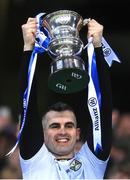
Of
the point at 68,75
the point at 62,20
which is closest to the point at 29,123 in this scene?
the point at 68,75

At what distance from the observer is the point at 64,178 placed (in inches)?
201

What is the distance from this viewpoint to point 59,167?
514 centimetres

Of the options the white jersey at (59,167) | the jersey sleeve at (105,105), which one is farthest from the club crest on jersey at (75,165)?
the jersey sleeve at (105,105)

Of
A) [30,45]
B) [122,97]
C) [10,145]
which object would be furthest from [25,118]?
[122,97]

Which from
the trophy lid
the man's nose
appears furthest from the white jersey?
the trophy lid

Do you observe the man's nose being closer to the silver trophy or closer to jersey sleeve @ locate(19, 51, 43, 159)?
jersey sleeve @ locate(19, 51, 43, 159)

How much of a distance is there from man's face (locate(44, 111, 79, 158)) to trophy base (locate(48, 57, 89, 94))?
378mm

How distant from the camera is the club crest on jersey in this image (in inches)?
203

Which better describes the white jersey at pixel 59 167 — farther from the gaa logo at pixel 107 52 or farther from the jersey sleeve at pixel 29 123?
the gaa logo at pixel 107 52

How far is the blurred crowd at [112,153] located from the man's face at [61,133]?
541 mm

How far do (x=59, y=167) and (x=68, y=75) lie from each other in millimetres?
697

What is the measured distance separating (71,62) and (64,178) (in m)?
0.83

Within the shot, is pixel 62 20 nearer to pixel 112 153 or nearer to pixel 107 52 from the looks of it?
pixel 107 52

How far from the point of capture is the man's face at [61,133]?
5.16 metres
